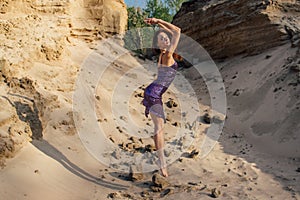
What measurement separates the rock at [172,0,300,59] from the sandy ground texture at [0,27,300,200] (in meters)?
1.43

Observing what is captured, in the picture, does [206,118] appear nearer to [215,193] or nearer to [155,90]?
[155,90]

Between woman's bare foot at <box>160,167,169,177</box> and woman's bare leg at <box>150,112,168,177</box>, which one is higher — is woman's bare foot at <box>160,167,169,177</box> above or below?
below

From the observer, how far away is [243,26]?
8.49 metres

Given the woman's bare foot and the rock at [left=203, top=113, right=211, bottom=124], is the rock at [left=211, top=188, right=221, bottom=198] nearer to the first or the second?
the woman's bare foot

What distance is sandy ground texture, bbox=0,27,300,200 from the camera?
9.73ft

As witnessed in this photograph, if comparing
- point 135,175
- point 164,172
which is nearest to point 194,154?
point 164,172

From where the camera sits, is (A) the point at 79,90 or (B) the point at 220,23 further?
(B) the point at 220,23

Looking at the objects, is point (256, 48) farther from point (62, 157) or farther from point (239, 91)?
point (62, 157)

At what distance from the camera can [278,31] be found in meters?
7.59

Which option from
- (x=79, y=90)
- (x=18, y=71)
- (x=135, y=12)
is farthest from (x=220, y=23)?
(x=135, y=12)

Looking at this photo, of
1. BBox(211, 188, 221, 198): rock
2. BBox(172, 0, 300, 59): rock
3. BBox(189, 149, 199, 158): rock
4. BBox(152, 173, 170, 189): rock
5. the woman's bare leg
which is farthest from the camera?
BBox(172, 0, 300, 59): rock

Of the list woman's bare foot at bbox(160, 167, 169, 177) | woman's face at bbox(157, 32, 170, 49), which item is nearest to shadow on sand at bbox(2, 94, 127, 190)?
woman's bare foot at bbox(160, 167, 169, 177)

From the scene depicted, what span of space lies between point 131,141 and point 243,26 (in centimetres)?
559

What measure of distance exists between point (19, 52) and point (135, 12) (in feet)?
69.5
